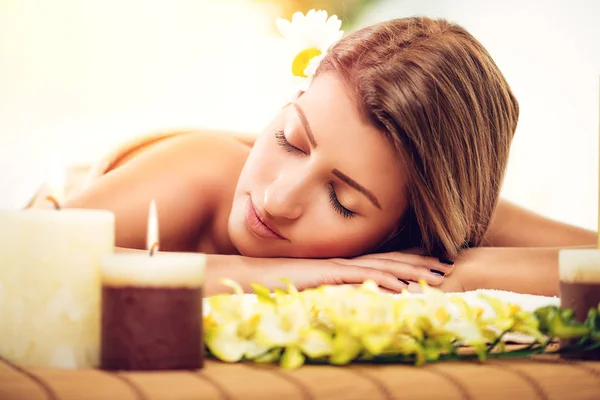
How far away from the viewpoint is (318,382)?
24.9 inches

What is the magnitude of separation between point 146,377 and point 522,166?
2776 mm

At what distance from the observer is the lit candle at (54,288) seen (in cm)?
71

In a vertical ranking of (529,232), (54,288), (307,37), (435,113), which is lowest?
(529,232)

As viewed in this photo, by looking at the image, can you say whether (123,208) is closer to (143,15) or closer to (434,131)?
(434,131)

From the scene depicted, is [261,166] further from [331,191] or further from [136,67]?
[136,67]

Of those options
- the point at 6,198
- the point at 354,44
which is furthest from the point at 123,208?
the point at 6,198

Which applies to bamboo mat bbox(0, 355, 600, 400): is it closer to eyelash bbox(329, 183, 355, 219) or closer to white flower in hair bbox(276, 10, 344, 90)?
eyelash bbox(329, 183, 355, 219)

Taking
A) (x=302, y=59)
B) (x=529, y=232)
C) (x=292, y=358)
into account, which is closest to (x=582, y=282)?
(x=292, y=358)

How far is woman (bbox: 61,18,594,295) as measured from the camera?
4.51ft

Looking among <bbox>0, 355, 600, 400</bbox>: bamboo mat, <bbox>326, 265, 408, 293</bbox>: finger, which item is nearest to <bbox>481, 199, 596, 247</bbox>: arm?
<bbox>326, 265, 408, 293</bbox>: finger

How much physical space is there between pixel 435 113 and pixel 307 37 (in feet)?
1.42

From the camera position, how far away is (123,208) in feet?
5.47

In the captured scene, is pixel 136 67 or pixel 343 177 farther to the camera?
pixel 136 67

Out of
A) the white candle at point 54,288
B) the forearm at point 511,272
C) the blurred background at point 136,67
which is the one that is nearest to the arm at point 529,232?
the forearm at point 511,272
